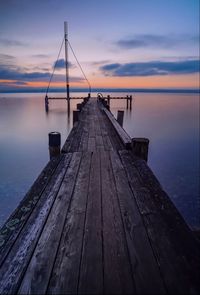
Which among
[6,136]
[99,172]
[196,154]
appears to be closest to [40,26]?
[6,136]

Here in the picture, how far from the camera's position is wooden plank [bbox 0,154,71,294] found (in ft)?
5.08

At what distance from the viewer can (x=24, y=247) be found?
1.91 metres

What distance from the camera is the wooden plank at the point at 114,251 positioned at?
1.49m

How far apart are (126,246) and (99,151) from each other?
323cm

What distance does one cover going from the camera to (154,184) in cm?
323

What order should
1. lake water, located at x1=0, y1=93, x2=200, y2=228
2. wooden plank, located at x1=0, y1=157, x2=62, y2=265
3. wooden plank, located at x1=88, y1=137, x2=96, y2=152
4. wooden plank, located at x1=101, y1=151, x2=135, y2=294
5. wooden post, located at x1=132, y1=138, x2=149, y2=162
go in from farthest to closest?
lake water, located at x1=0, y1=93, x2=200, y2=228 < wooden plank, located at x1=88, y1=137, x2=96, y2=152 < wooden post, located at x1=132, y1=138, x2=149, y2=162 < wooden plank, located at x1=0, y1=157, x2=62, y2=265 < wooden plank, located at x1=101, y1=151, x2=135, y2=294

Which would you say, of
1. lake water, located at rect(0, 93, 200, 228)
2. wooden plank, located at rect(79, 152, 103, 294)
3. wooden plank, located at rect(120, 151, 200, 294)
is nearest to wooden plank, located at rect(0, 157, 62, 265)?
wooden plank, located at rect(79, 152, 103, 294)

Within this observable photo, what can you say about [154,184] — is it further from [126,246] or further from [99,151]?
[99,151]

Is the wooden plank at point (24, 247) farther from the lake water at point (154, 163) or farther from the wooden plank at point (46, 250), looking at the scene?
the lake water at point (154, 163)

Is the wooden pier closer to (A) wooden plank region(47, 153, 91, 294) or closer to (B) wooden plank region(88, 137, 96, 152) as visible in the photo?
(A) wooden plank region(47, 153, 91, 294)

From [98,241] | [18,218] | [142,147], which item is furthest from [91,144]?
[98,241]

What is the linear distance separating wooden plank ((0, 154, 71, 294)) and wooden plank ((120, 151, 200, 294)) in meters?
1.19

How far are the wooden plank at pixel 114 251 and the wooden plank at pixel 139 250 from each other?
5 cm

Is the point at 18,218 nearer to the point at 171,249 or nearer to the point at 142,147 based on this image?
the point at 171,249
